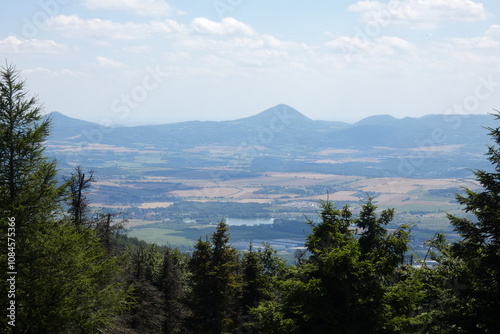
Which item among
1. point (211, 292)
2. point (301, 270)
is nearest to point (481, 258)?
point (301, 270)

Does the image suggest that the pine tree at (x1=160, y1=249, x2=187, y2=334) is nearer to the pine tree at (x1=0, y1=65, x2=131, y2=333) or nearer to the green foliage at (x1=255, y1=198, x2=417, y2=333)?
the green foliage at (x1=255, y1=198, x2=417, y2=333)

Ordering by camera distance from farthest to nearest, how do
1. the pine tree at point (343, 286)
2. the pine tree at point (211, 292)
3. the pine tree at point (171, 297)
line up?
the pine tree at point (171, 297) → the pine tree at point (211, 292) → the pine tree at point (343, 286)

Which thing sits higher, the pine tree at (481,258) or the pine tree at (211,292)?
the pine tree at (481,258)

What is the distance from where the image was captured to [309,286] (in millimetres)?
14602

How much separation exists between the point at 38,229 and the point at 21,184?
1.18 m

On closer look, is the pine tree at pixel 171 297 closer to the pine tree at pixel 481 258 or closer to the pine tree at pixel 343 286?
the pine tree at pixel 343 286

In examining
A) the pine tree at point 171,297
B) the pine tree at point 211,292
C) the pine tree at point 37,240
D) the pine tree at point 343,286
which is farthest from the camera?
the pine tree at point 171,297

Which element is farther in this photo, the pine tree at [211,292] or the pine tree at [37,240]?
the pine tree at [211,292]

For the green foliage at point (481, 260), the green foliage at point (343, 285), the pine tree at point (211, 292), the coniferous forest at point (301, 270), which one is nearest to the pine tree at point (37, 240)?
the coniferous forest at point (301, 270)

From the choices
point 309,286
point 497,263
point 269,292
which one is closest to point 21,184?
point 309,286

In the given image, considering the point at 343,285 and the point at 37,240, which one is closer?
the point at 37,240

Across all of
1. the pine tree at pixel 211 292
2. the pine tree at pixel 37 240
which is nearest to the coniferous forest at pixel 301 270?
the pine tree at pixel 37 240

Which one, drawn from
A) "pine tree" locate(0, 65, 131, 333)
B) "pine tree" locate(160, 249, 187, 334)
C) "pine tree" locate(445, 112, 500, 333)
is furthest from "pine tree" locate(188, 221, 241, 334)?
"pine tree" locate(445, 112, 500, 333)

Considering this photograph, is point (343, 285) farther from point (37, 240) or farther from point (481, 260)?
point (37, 240)
